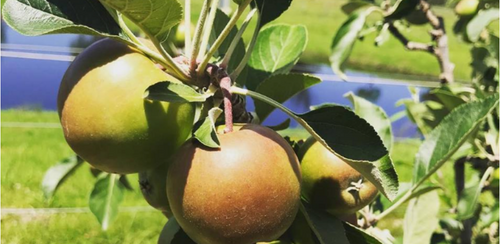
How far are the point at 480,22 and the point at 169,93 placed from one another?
102 cm

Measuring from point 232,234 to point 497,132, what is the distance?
80 cm

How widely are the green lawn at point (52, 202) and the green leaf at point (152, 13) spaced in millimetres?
1083

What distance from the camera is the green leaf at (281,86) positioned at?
1.81 ft

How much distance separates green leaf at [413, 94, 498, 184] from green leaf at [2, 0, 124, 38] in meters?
0.41

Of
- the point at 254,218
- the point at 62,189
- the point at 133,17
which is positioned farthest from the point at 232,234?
the point at 62,189

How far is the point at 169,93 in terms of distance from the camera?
41 centimetres

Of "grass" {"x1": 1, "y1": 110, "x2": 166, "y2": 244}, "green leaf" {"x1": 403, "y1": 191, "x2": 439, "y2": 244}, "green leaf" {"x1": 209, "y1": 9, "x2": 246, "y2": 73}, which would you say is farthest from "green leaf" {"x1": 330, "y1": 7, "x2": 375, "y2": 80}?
"grass" {"x1": 1, "y1": 110, "x2": 166, "y2": 244}

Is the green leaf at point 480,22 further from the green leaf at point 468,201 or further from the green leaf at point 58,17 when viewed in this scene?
the green leaf at point 58,17

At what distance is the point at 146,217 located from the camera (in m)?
2.36

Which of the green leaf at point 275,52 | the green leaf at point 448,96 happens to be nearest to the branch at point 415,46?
the green leaf at point 448,96

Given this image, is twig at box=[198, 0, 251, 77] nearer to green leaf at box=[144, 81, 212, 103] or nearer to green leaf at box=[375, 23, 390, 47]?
green leaf at box=[144, 81, 212, 103]

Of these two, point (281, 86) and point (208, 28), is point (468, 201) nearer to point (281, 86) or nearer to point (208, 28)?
point (281, 86)

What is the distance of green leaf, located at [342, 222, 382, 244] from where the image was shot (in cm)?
53

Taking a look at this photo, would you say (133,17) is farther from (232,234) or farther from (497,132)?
(497,132)
